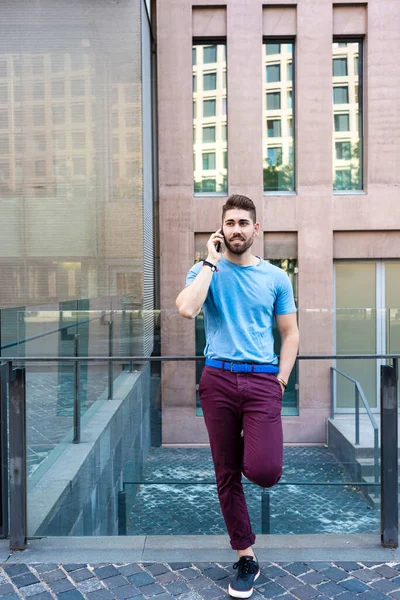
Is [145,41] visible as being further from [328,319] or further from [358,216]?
[328,319]

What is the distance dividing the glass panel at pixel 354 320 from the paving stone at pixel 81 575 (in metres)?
2.00

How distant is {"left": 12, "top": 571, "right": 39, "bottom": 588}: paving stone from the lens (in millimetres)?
3162

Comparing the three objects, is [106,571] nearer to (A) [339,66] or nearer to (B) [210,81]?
(B) [210,81]

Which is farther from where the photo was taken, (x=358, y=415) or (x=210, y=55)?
(x=210, y=55)

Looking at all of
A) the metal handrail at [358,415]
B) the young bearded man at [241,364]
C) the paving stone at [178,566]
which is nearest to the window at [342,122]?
the metal handrail at [358,415]

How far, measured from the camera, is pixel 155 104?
13.7 meters

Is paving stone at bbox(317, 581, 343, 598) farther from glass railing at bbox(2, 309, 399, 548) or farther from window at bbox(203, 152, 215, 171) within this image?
window at bbox(203, 152, 215, 171)

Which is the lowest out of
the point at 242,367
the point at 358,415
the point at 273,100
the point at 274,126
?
the point at 358,415

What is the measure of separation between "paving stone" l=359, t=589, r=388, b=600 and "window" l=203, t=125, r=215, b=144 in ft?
37.3

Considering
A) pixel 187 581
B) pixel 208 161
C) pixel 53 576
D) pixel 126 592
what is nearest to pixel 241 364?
pixel 187 581

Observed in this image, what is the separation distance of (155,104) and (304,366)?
35.2 feet

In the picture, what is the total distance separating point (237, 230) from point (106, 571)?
6.45 ft

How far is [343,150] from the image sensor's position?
13.4 m

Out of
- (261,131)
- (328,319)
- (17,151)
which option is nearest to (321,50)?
(261,131)
